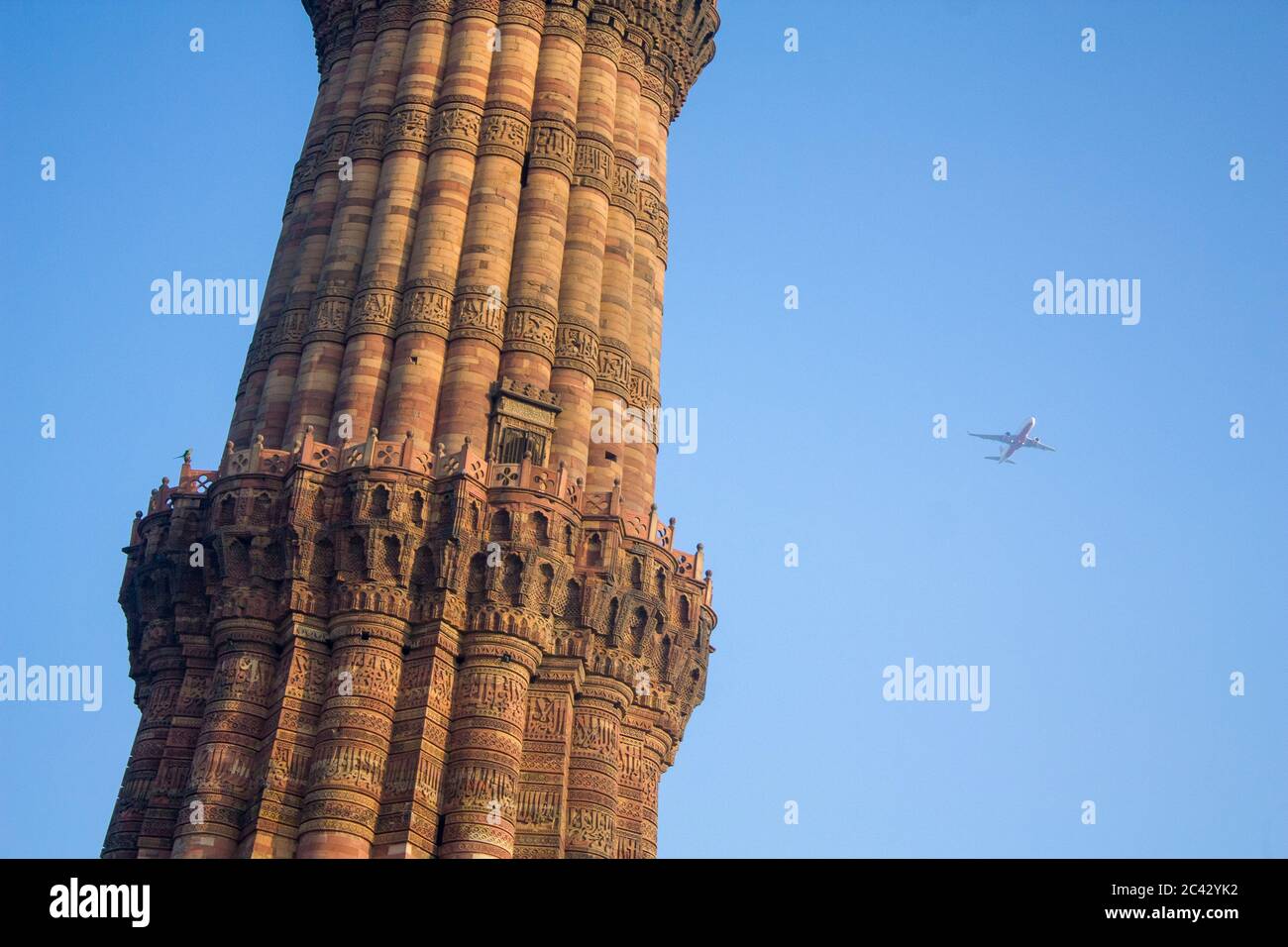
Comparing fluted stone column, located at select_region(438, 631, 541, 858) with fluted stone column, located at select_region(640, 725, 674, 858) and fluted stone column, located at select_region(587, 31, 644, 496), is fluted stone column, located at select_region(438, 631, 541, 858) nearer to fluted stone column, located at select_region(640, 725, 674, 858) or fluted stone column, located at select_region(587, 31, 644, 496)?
fluted stone column, located at select_region(640, 725, 674, 858)

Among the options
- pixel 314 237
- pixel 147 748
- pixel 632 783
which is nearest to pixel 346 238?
pixel 314 237

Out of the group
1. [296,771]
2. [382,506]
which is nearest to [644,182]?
[382,506]

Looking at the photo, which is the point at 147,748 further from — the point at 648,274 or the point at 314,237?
the point at 648,274

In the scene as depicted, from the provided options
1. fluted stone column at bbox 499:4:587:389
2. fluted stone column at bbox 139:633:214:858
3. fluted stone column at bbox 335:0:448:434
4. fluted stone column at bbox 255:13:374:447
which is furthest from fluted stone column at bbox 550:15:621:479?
fluted stone column at bbox 139:633:214:858

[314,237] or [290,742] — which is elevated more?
[314,237]

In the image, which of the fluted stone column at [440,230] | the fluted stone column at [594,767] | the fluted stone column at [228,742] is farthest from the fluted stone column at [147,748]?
the fluted stone column at [594,767]

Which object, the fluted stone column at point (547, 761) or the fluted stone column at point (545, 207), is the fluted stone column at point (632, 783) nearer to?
the fluted stone column at point (547, 761)
